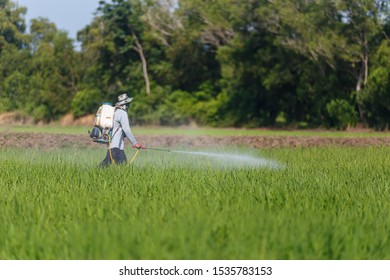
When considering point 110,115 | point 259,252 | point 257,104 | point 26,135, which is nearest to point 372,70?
point 257,104

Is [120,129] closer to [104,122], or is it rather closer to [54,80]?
[104,122]

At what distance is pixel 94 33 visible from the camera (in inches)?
2584

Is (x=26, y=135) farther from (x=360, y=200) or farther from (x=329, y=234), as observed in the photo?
(x=329, y=234)

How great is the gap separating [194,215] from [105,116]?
5620 millimetres

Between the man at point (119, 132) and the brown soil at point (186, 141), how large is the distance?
10.1 meters

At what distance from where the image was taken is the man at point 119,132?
11406 millimetres

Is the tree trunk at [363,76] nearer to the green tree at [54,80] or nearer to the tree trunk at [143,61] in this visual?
the tree trunk at [143,61]

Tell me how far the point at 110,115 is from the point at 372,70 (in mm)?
29920

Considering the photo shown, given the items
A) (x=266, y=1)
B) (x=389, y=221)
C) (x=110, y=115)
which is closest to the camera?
(x=389, y=221)

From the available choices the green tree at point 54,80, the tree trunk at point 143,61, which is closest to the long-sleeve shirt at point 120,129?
the tree trunk at point 143,61

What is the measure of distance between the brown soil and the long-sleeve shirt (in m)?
10.1

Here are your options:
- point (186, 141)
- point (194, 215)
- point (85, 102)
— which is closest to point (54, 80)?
point (85, 102)

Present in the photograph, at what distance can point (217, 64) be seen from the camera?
58.2 meters

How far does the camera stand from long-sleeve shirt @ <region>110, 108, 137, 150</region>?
1141 centimetres
